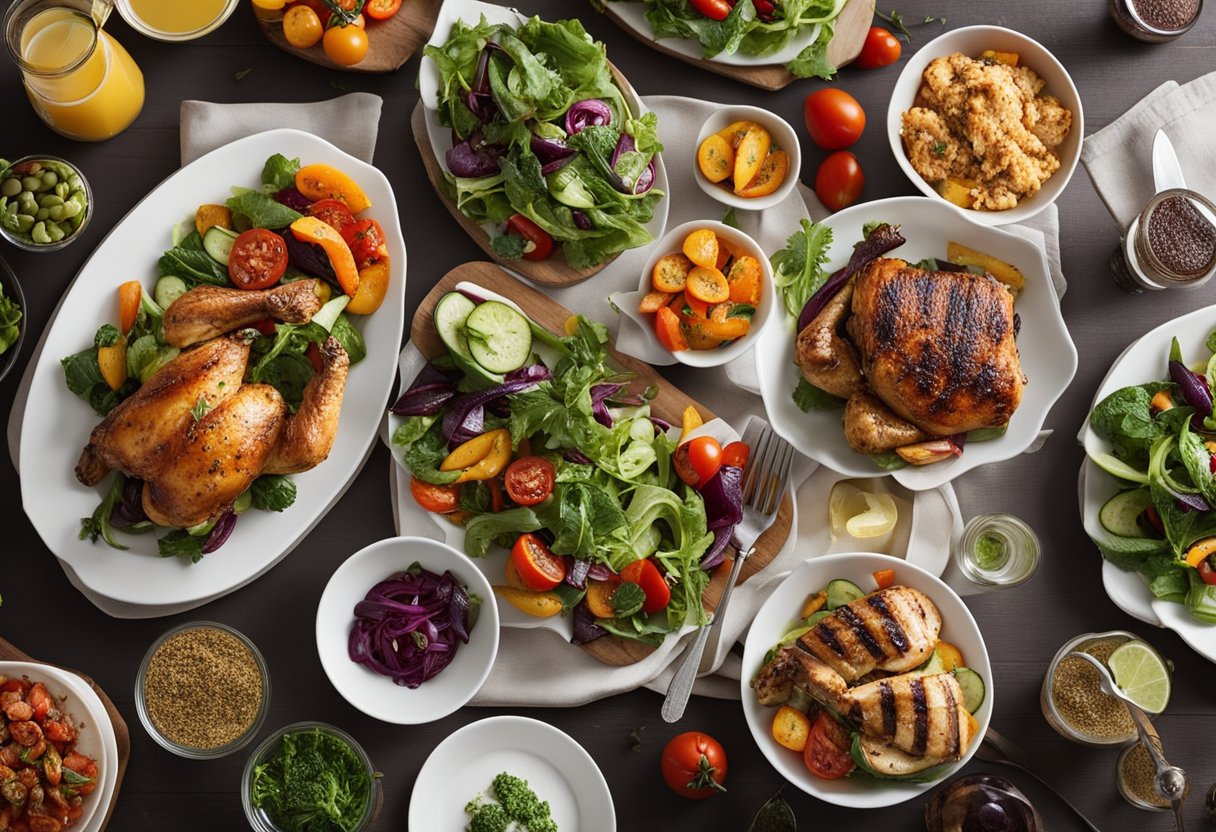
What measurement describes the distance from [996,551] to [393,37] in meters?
3.26

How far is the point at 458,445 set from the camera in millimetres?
4125

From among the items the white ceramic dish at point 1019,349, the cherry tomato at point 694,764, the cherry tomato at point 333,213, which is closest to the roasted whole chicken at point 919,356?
the white ceramic dish at point 1019,349

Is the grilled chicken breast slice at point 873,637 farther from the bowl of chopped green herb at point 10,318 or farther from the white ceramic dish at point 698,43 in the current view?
the bowl of chopped green herb at point 10,318

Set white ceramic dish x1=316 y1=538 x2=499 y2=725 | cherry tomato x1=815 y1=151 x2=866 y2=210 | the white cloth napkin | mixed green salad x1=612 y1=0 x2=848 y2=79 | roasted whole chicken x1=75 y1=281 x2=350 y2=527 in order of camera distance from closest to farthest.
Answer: roasted whole chicken x1=75 y1=281 x2=350 y2=527, white ceramic dish x1=316 y1=538 x2=499 y2=725, mixed green salad x1=612 y1=0 x2=848 y2=79, cherry tomato x1=815 y1=151 x2=866 y2=210, the white cloth napkin

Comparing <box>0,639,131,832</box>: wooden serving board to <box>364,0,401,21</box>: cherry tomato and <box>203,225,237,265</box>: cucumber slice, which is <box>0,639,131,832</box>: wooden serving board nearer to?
<box>203,225,237,265</box>: cucumber slice

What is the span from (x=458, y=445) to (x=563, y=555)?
1.94 feet

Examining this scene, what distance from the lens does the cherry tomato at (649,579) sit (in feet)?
13.5

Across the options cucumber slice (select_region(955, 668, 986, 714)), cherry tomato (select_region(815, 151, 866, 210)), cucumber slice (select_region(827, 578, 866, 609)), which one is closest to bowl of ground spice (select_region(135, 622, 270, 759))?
cucumber slice (select_region(827, 578, 866, 609))

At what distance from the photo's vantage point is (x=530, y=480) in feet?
13.3

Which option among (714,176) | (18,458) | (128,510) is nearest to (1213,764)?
(714,176)

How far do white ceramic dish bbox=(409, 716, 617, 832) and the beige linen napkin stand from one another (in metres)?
1.18

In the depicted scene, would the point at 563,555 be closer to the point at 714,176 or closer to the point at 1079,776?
the point at 714,176

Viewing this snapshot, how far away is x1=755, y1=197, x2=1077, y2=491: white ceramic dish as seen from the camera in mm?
4176

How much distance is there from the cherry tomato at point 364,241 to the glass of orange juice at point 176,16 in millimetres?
1021
